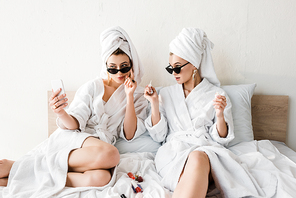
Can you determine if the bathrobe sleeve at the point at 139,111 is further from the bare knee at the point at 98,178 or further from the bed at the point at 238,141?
the bare knee at the point at 98,178

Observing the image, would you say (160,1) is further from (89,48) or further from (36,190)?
(36,190)

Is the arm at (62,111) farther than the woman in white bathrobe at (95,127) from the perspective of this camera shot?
Yes

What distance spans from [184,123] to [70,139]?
848 millimetres

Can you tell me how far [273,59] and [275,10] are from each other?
0.42 metres

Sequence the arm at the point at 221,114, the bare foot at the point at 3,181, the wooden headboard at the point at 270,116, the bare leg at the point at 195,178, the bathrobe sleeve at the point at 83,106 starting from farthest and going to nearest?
the wooden headboard at the point at 270,116
the bathrobe sleeve at the point at 83,106
the arm at the point at 221,114
the bare foot at the point at 3,181
the bare leg at the point at 195,178

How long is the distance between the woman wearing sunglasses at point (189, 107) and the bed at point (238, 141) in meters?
0.12

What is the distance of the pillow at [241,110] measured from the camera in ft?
5.77

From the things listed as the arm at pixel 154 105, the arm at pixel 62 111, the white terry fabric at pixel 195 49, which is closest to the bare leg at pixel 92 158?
the arm at pixel 62 111

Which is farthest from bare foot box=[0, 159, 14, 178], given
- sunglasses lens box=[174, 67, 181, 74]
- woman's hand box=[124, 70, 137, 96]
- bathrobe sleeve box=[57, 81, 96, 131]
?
sunglasses lens box=[174, 67, 181, 74]

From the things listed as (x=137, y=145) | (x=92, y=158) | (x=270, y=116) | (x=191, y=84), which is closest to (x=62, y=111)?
(x=92, y=158)

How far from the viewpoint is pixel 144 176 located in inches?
55.1

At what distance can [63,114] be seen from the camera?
148 cm

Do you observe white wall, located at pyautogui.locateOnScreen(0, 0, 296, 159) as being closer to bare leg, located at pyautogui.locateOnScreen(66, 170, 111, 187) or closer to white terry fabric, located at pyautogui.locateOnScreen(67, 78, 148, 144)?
white terry fabric, located at pyautogui.locateOnScreen(67, 78, 148, 144)

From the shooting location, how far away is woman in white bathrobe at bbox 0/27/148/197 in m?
1.30
